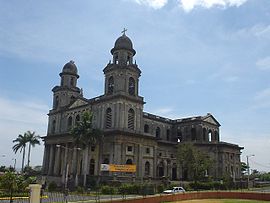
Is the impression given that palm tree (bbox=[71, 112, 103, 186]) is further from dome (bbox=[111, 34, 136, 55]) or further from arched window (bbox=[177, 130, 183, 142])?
arched window (bbox=[177, 130, 183, 142])

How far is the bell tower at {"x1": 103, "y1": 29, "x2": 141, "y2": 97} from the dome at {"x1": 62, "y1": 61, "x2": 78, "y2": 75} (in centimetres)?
1504

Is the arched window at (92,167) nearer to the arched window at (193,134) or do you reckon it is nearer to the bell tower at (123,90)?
the bell tower at (123,90)

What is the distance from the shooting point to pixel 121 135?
191ft

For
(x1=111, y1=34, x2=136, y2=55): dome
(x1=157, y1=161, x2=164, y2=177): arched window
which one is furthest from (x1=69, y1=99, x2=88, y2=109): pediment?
(x1=157, y1=161, x2=164, y2=177): arched window

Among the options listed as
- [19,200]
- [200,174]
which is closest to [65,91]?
[200,174]

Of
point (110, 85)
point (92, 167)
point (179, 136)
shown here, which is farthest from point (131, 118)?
point (179, 136)

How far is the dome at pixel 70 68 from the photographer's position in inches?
3019

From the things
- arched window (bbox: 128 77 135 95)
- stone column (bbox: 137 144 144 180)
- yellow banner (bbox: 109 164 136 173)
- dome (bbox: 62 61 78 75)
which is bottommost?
yellow banner (bbox: 109 164 136 173)

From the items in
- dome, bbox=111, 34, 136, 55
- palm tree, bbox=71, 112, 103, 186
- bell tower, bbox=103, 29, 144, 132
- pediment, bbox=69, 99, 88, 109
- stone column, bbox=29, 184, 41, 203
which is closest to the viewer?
stone column, bbox=29, 184, 41, 203

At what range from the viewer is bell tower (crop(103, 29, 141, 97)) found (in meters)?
62.4

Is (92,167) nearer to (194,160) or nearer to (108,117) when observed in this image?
(108,117)

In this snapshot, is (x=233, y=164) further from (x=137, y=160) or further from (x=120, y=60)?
(x=120, y=60)

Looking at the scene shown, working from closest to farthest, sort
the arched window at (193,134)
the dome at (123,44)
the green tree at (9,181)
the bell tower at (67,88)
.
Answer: the green tree at (9,181) < the dome at (123,44) < the bell tower at (67,88) < the arched window at (193,134)

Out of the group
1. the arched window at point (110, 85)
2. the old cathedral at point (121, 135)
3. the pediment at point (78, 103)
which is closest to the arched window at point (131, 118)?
the old cathedral at point (121, 135)
